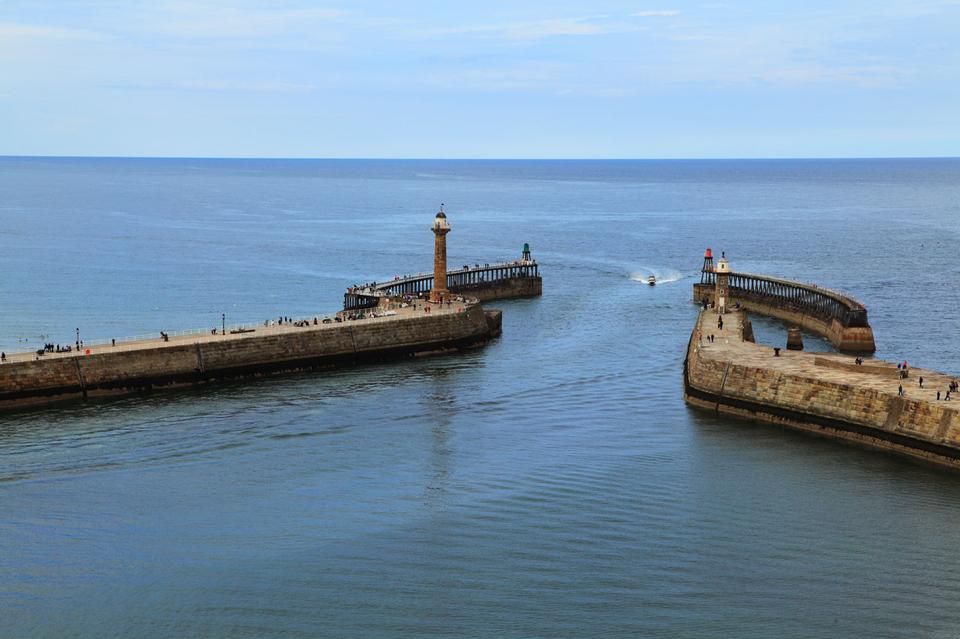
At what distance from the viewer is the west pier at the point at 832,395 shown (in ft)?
177

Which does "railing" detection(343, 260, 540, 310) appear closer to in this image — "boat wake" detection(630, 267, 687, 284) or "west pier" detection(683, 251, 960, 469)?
"boat wake" detection(630, 267, 687, 284)

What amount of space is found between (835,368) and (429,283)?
57772 millimetres

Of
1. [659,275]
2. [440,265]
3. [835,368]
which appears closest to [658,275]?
[659,275]

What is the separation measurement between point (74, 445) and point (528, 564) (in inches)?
1070

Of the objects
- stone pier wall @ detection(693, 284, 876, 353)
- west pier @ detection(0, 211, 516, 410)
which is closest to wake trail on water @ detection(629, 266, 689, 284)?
stone pier wall @ detection(693, 284, 876, 353)

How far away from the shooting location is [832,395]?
59.0 meters

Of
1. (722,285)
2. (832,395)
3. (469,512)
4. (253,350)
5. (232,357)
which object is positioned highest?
(722,285)

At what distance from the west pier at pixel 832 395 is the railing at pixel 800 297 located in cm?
1581

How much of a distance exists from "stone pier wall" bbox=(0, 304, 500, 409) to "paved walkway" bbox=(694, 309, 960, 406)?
2052 cm

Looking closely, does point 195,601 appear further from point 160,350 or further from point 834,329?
point 834,329

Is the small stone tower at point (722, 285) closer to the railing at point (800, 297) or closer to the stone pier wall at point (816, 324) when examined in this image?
the stone pier wall at point (816, 324)

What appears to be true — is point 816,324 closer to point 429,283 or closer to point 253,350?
point 429,283

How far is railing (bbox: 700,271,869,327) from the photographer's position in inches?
3359

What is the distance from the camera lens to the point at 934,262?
142125 millimetres
